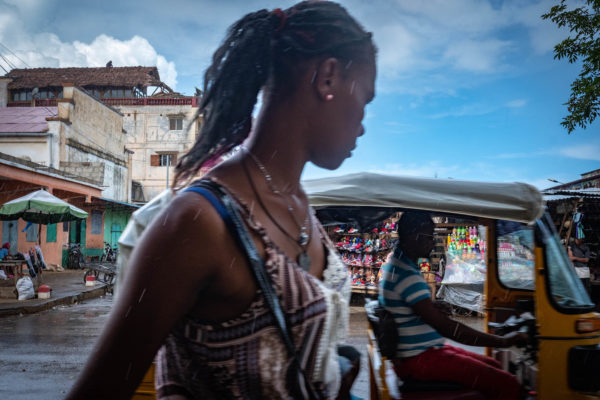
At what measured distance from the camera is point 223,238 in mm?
760

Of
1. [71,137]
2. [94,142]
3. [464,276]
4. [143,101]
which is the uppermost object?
[143,101]

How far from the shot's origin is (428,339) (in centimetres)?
318

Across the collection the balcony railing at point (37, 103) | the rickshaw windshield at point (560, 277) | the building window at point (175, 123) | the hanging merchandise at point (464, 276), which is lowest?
the hanging merchandise at point (464, 276)

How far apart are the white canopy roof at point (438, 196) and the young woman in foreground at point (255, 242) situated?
2.43m

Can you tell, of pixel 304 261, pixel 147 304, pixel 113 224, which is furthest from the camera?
pixel 113 224

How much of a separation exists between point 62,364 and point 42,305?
4969mm

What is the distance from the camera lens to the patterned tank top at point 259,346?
30.5 inches

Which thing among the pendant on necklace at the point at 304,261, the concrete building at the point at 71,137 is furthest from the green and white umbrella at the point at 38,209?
the pendant on necklace at the point at 304,261

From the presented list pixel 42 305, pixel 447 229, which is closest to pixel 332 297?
pixel 447 229

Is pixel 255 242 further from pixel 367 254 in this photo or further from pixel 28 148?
pixel 28 148

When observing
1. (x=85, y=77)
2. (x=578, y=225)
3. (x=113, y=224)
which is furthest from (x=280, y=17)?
(x=85, y=77)

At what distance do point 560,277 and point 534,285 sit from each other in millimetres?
166

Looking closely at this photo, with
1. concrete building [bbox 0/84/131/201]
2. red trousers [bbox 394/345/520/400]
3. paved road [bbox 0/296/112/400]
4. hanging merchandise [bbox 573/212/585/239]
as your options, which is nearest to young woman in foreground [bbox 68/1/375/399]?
red trousers [bbox 394/345/520/400]

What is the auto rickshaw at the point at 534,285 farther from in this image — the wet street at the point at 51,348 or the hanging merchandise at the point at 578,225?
the hanging merchandise at the point at 578,225
